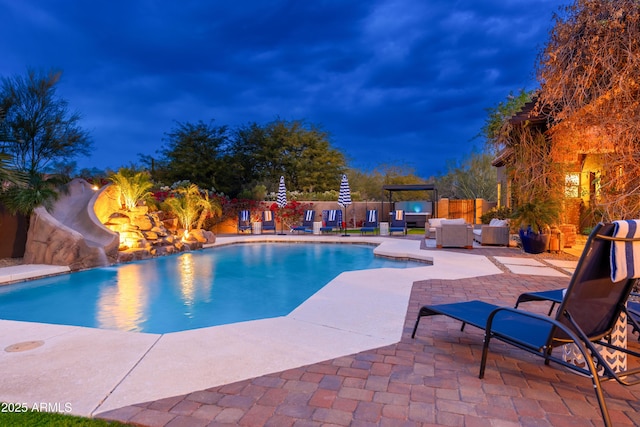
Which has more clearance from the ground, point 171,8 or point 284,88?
point 284,88

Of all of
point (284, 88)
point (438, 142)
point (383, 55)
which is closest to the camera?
point (383, 55)

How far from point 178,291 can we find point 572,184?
9958 mm

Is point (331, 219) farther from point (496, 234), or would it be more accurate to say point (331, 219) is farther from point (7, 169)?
point (7, 169)

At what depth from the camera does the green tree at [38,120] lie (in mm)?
9789

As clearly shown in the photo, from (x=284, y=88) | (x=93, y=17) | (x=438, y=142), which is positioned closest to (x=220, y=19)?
(x=93, y=17)

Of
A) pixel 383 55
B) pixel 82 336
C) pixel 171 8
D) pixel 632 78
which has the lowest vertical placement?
pixel 82 336

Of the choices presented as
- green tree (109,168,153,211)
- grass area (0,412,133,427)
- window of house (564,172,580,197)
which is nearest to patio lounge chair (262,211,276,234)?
green tree (109,168,153,211)

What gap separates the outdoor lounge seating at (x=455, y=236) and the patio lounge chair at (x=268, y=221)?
750cm

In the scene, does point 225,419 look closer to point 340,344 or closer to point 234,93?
point 340,344

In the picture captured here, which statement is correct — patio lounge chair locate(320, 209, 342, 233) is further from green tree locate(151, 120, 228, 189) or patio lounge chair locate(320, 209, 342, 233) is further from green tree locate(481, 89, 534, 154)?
green tree locate(151, 120, 228, 189)

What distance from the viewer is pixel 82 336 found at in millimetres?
3363

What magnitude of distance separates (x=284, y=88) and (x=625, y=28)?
144 feet

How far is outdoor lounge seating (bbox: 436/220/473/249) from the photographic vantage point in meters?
9.60

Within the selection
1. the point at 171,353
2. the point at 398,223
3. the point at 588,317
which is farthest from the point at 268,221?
the point at 588,317
